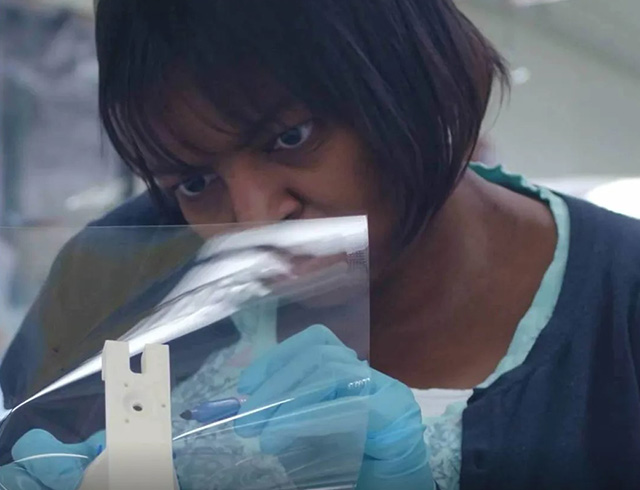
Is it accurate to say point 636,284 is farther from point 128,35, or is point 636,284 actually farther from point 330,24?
point 128,35

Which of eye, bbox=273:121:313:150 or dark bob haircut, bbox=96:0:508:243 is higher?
dark bob haircut, bbox=96:0:508:243

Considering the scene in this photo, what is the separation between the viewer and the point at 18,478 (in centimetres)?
70

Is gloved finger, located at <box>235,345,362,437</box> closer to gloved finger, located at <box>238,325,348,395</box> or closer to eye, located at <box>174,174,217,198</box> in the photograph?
gloved finger, located at <box>238,325,348,395</box>

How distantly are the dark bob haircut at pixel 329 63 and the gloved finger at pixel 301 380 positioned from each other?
6.8 inches

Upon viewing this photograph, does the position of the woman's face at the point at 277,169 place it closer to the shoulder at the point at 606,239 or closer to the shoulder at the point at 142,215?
the shoulder at the point at 142,215

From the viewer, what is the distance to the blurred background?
81cm

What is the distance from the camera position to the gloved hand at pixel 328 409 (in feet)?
2.25

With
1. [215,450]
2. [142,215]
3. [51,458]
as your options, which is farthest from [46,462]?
A: [142,215]

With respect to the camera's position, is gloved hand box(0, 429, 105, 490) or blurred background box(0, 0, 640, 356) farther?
blurred background box(0, 0, 640, 356)

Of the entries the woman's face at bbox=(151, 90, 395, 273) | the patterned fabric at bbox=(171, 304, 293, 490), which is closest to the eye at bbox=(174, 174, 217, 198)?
the woman's face at bbox=(151, 90, 395, 273)

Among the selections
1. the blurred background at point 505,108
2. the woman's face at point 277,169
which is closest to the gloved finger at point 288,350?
the woman's face at point 277,169

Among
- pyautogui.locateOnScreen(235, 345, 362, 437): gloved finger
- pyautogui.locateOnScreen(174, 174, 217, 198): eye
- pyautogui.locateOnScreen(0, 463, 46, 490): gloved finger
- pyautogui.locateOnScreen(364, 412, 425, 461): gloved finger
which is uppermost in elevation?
pyautogui.locateOnScreen(174, 174, 217, 198): eye

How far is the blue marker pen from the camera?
2.21ft

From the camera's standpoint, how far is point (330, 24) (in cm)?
76
